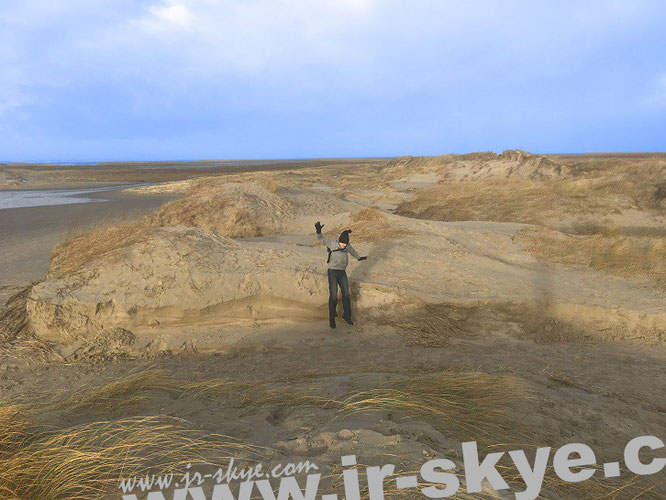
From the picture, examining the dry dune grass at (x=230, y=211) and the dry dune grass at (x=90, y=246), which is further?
the dry dune grass at (x=230, y=211)

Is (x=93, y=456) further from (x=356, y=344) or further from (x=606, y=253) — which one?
(x=606, y=253)

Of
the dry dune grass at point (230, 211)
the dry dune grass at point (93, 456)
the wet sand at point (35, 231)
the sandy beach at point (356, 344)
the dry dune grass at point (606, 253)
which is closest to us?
the dry dune grass at point (93, 456)

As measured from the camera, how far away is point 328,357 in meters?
6.35

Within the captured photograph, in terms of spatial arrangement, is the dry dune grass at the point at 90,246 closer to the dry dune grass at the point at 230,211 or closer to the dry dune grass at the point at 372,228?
the dry dune grass at the point at 230,211

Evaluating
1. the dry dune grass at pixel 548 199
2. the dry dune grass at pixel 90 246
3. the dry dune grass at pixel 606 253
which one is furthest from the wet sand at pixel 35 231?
the dry dune grass at pixel 548 199

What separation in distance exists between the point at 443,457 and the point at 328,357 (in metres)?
3.70

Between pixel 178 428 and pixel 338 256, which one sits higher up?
pixel 338 256

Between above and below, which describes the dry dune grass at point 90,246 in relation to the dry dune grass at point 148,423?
above

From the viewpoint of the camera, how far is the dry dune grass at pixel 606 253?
943 cm

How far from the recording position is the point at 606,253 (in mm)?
10328

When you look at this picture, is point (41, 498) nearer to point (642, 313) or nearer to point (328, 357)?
point (328, 357)

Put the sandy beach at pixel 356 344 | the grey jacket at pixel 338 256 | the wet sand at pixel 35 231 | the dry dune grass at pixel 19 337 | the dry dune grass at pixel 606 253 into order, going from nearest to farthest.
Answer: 1. the sandy beach at pixel 356 344
2. the dry dune grass at pixel 19 337
3. the grey jacket at pixel 338 256
4. the dry dune grass at pixel 606 253
5. the wet sand at pixel 35 231

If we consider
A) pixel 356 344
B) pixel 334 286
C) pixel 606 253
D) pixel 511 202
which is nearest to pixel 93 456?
pixel 356 344

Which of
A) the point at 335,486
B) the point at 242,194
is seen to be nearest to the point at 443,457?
the point at 335,486
